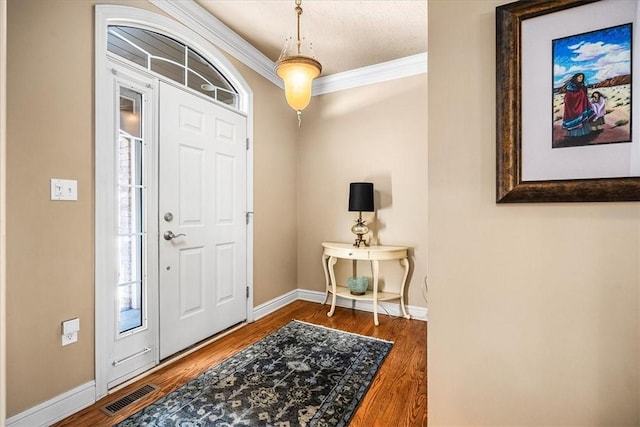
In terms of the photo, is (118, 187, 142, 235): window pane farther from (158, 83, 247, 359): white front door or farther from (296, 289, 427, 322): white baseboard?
(296, 289, 427, 322): white baseboard

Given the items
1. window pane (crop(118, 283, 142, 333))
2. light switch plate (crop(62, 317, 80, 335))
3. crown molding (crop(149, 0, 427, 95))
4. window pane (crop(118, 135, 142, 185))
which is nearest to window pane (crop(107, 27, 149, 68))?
crown molding (crop(149, 0, 427, 95))

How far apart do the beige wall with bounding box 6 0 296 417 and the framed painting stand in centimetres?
A: 207

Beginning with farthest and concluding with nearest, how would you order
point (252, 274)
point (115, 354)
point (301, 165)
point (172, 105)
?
point (301, 165) → point (252, 274) → point (172, 105) → point (115, 354)

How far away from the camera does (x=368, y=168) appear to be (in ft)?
11.0

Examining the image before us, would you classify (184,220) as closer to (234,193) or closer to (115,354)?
(234,193)

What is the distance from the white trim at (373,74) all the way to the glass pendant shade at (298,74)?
4.78 ft

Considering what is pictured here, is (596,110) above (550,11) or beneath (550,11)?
beneath

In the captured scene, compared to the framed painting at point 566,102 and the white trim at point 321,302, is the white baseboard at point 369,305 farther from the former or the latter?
the framed painting at point 566,102

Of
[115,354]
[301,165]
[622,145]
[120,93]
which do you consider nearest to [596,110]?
[622,145]

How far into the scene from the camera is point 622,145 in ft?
2.76

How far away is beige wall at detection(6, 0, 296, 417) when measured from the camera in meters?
1.44

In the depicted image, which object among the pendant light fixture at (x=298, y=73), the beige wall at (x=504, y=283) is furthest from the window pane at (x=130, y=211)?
the beige wall at (x=504, y=283)

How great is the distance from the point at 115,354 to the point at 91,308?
373 millimetres

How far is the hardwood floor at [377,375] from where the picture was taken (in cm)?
161
